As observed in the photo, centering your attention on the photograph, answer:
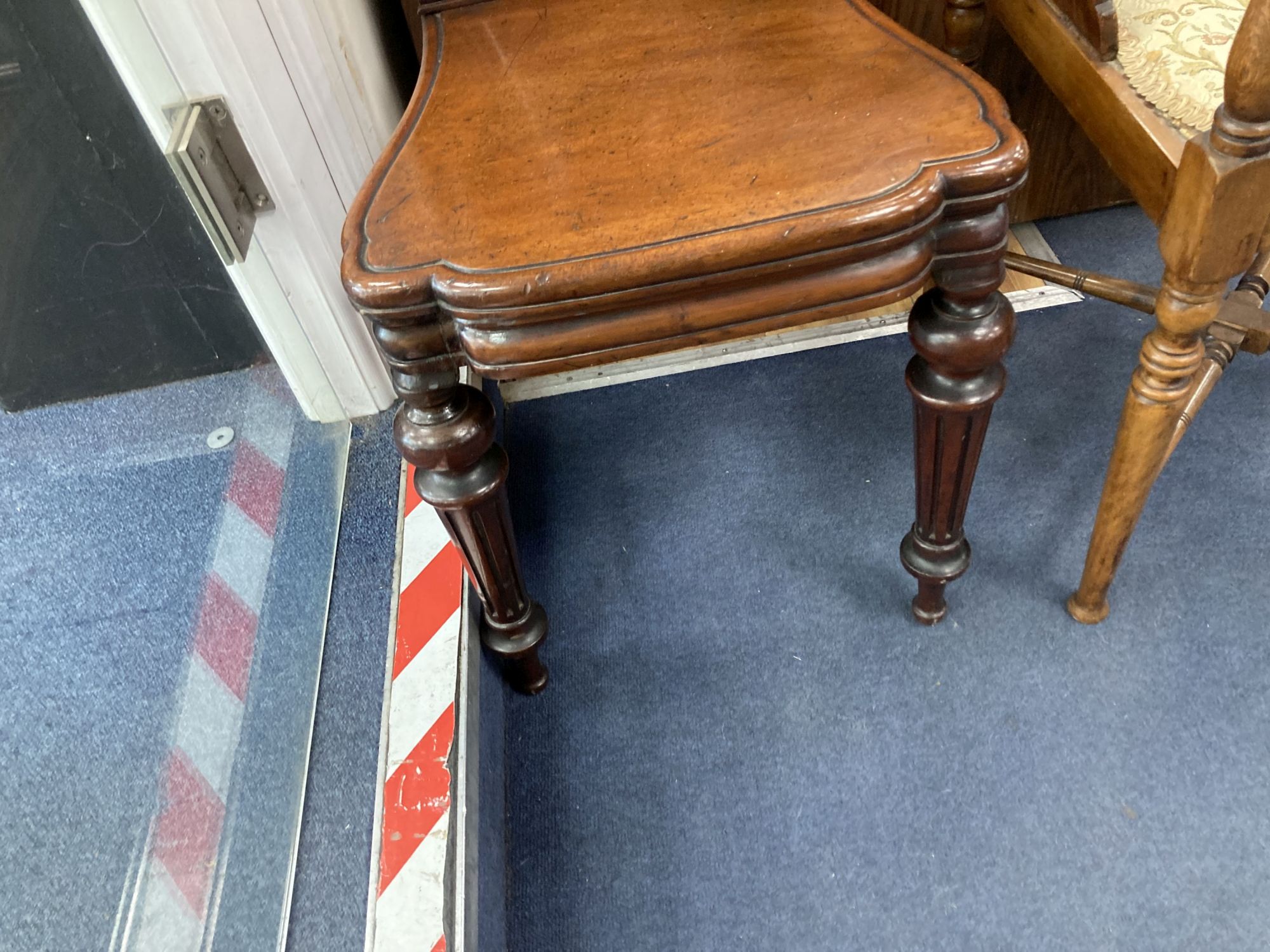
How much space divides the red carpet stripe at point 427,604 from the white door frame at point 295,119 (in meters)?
0.26

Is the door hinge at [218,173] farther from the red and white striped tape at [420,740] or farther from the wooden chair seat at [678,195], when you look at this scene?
the red and white striped tape at [420,740]

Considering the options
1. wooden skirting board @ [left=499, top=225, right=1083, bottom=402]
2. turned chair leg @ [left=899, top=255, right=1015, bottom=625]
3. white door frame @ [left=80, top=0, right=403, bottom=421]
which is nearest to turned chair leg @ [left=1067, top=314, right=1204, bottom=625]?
turned chair leg @ [left=899, top=255, right=1015, bottom=625]

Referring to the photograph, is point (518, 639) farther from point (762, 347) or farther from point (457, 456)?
point (762, 347)

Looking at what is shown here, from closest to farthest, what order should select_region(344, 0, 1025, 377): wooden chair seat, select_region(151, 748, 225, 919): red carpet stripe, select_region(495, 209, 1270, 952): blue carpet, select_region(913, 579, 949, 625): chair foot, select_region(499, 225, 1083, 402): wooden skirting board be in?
select_region(344, 0, 1025, 377): wooden chair seat → select_region(151, 748, 225, 919): red carpet stripe → select_region(495, 209, 1270, 952): blue carpet → select_region(913, 579, 949, 625): chair foot → select_region(499, 225, 1083, 402): wooden skirting board

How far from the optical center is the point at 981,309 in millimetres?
658

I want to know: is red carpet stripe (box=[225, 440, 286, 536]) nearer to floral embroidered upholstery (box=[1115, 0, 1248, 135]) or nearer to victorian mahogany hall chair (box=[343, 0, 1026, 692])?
victorian mahogany hall chair (box=[343, 0, 1026, 692])

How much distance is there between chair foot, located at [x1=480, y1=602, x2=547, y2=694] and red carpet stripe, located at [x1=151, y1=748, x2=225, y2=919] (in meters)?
0.25

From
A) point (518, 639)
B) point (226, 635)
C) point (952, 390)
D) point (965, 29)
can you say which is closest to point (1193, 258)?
point (952, 390)

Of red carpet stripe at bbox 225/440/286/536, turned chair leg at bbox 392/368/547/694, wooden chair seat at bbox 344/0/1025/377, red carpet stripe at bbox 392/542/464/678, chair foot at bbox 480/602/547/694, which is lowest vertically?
chair foot at bbox 480/602/547/694

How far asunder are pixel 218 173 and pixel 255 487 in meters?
0.29

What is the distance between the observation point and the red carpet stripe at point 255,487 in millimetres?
887

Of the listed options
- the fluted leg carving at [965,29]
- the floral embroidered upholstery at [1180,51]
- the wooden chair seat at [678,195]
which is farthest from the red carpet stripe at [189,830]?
the fluted leg carving at [965,29]

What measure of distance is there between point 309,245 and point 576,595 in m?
0.45

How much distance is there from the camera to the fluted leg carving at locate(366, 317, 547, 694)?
63 cm
